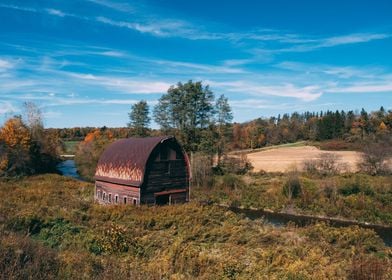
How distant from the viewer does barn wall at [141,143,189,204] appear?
96.5 feet

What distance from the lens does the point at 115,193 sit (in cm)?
3186

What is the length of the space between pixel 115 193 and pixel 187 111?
2277 centimetres

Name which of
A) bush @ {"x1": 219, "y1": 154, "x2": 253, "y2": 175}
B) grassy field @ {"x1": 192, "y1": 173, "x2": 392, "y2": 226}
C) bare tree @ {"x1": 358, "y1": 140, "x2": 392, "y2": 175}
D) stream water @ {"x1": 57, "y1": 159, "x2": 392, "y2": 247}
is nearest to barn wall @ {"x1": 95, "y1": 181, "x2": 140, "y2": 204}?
stream water @ {"x1": 57, "y1": 159, "x2": 392, "y2": 247}

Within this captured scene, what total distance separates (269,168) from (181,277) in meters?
48.1

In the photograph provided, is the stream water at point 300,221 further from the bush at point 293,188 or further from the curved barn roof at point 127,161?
the curved barn roof at point 127,161

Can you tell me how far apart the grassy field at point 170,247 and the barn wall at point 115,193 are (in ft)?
7.30

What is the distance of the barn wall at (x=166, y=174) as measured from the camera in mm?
29422

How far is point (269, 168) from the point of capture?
190 ft

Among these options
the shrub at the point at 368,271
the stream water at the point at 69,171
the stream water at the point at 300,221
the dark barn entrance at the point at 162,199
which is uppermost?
the shrub at the point at 368,271

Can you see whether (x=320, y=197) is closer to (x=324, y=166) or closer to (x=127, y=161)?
(x=324, y=166)

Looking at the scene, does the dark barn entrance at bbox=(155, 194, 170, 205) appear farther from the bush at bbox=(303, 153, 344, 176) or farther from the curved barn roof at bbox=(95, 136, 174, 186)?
the bush at bbox=(303, 153, 344, 176)

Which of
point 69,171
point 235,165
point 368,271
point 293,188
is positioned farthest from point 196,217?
point 69,171

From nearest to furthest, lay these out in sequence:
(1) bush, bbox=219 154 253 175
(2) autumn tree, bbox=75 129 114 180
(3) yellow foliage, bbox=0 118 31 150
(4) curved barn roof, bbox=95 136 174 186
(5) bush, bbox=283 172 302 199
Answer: (4) curved barn roof, bbox=95 136 174 186 → (5) bush, bbox=283 172 302 199 → (3) yellow foliage, bbox=0 118 31 150 → (1) bush, bbox=219 154 253 175 → (2) autumn tree, bbox=75 129 114 180

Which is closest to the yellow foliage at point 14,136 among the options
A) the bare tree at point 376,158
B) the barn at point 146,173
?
the barn at point 146,173
